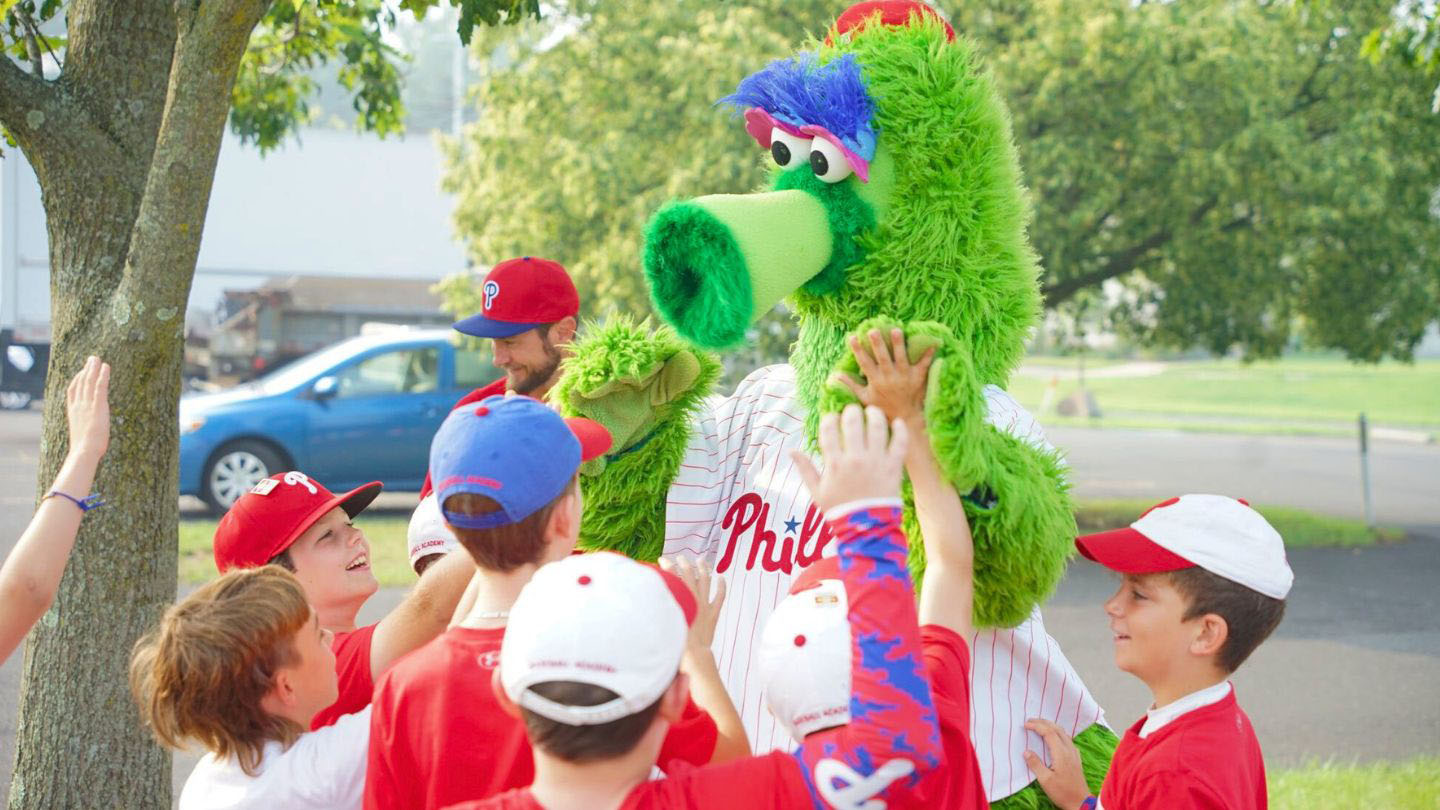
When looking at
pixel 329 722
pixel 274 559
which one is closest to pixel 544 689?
pixel 329 722

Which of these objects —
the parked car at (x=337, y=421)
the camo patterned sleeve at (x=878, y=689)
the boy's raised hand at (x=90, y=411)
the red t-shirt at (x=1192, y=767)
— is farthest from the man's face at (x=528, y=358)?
the parked car at (x=337, y=421)

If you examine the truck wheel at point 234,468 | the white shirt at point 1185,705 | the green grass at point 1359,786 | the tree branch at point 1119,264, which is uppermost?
the tree branch at point 1119,264

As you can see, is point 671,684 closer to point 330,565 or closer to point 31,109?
point 330,565

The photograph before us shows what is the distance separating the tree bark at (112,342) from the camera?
3268mm

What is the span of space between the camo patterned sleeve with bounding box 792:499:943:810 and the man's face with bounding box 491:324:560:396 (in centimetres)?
229

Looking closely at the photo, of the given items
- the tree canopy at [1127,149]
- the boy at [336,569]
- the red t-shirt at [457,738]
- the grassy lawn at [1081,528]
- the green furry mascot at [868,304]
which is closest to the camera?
the red t-shirt at [457,738]

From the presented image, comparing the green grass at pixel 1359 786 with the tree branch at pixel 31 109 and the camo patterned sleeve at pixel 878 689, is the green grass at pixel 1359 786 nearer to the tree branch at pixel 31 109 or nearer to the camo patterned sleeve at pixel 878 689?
the camo patterned sleeve at pixel 878 689

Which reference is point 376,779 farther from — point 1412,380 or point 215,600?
point 1412,380

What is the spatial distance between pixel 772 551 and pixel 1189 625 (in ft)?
2.45

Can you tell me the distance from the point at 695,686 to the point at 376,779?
1.61 ft

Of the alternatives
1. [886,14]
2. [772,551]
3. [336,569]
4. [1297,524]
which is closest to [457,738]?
[772,551]

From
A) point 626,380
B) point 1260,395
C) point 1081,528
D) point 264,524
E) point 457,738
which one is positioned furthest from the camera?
point 1260,395

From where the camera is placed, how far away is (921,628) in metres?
1.92

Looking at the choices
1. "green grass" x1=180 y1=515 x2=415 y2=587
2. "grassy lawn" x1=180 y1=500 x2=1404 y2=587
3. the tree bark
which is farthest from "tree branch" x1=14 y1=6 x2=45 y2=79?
"grassy lawn" x1=180 y1=500 x2=1404 y2=587
